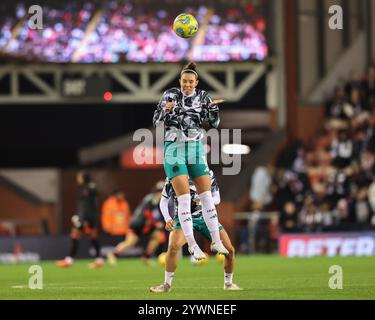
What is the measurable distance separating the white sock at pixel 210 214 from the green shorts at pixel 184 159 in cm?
28

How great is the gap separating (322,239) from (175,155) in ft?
57.4

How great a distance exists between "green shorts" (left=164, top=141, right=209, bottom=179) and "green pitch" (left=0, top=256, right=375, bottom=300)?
1493mm

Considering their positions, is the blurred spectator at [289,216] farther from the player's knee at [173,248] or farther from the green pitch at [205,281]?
the player's knee at [173,248]

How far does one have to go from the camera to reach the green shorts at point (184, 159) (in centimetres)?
1541

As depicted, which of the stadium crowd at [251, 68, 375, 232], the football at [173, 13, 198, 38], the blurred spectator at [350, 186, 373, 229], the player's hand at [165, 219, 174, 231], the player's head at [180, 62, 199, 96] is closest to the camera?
the player's head at [180, 62, 199, 96]

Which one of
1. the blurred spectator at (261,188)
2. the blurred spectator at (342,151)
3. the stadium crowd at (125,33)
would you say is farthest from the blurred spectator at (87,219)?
the stadium crowd at (125,33)

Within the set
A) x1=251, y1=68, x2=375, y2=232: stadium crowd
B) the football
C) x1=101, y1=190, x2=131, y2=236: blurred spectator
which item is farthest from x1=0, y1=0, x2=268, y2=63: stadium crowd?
the football

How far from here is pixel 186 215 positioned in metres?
15.6

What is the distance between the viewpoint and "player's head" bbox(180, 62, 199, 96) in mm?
15453

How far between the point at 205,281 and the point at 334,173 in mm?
15908

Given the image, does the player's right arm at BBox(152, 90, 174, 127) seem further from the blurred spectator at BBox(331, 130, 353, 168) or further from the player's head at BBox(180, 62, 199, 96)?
the blurred spectator at BBox(331, 130, 353, 168)

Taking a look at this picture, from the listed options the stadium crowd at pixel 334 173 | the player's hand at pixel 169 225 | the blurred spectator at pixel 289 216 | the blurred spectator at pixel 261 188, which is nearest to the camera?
the player's hand at pixel 169 225

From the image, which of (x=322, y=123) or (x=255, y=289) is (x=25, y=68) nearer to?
(x=322, y=123)
